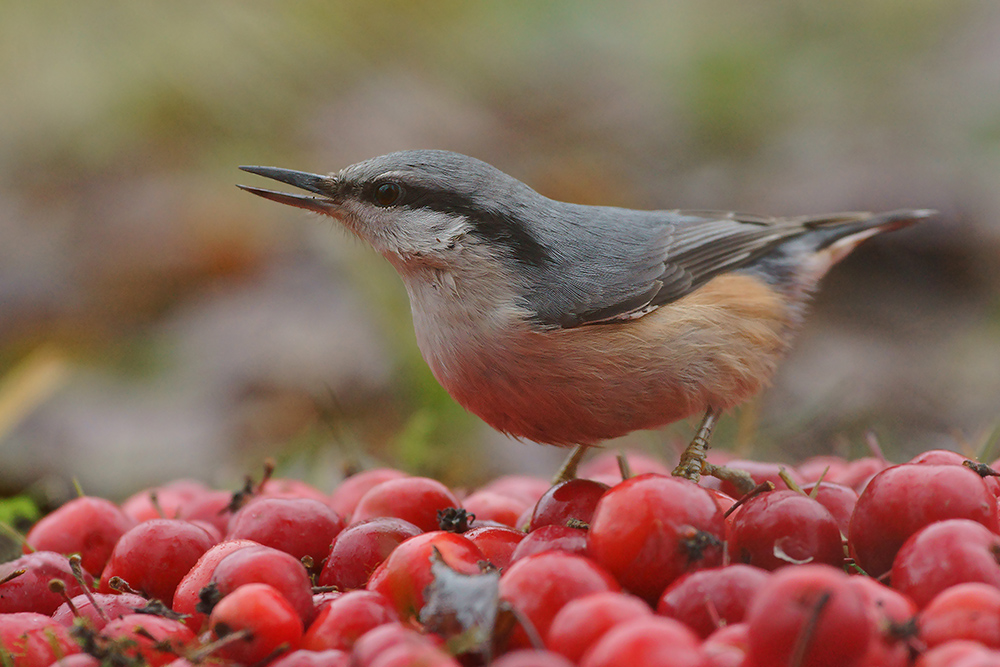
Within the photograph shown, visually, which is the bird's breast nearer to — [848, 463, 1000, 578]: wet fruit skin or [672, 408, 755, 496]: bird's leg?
[672, 408, 755, 496]: bird's leg

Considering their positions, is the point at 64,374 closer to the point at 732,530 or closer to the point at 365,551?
the point at 365,551

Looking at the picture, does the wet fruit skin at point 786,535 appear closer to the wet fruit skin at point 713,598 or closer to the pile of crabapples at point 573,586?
the pile of crabapples at point 573,586

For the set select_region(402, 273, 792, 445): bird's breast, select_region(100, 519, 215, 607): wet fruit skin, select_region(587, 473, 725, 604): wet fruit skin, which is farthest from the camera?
select_region(402, 273, 792, 445): bird's breast

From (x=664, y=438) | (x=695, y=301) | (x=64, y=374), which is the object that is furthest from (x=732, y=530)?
(x=64, y=374)

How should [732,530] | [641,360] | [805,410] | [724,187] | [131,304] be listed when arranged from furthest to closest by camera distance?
1. [724,187]
2. [131,304]
3. [805,410]
4. [641,360]
5. [732,530]

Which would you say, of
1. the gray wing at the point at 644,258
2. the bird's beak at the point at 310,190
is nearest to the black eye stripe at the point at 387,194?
the bird's beak at the point at 310,190

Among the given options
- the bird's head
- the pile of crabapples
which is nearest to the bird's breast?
the bird's head

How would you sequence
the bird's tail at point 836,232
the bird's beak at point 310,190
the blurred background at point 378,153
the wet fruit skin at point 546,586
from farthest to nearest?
the blurred background at point 378,153
the bird's tail at point 836,232
the bird's beak at point 310,190
the wet fruit skin at point 546,586
